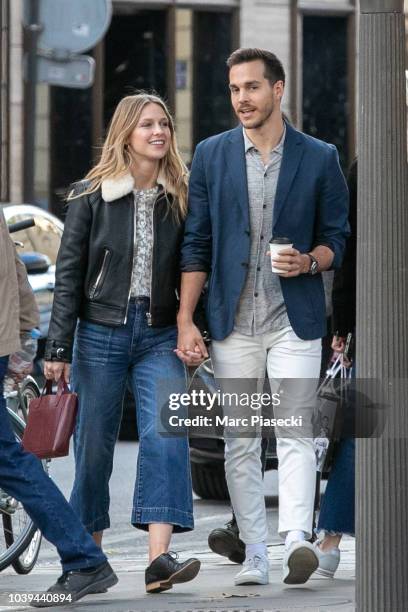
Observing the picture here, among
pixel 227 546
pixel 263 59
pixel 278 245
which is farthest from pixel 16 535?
pixel 263 59

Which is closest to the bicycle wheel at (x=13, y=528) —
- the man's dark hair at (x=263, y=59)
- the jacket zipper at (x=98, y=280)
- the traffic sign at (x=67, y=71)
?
the jacket zipper at (x=98, y=280)

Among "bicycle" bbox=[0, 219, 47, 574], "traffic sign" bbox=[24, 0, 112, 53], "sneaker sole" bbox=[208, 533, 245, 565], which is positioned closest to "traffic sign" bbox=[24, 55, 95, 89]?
Answer: "traffic sign" bbox=[24, 0, 112, 53]

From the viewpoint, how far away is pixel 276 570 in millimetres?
7836

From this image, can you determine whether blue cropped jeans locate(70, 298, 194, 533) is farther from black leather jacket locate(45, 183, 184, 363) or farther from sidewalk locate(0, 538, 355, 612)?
sidewalk locate(0, 538, 355, 612)

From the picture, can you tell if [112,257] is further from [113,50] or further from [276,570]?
[113,50]

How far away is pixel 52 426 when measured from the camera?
7.04m

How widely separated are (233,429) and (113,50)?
1734 cm

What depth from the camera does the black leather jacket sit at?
23.5ft

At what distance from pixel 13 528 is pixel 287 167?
2.05 metres

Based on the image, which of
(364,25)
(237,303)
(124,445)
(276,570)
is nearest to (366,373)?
(364,25)

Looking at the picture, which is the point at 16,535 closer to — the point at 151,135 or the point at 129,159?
the point at 129,159

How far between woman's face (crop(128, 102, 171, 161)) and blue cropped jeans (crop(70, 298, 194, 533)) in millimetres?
586

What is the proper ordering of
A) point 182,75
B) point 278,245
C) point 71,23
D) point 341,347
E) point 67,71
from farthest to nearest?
point 182,75, point 71,23, point 67,71, point 341,347, point 278,245

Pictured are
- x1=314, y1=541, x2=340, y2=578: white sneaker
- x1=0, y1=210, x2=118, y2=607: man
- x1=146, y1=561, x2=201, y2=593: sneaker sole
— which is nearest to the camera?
x1=0, y1=210, x2=118, y2=607: man
